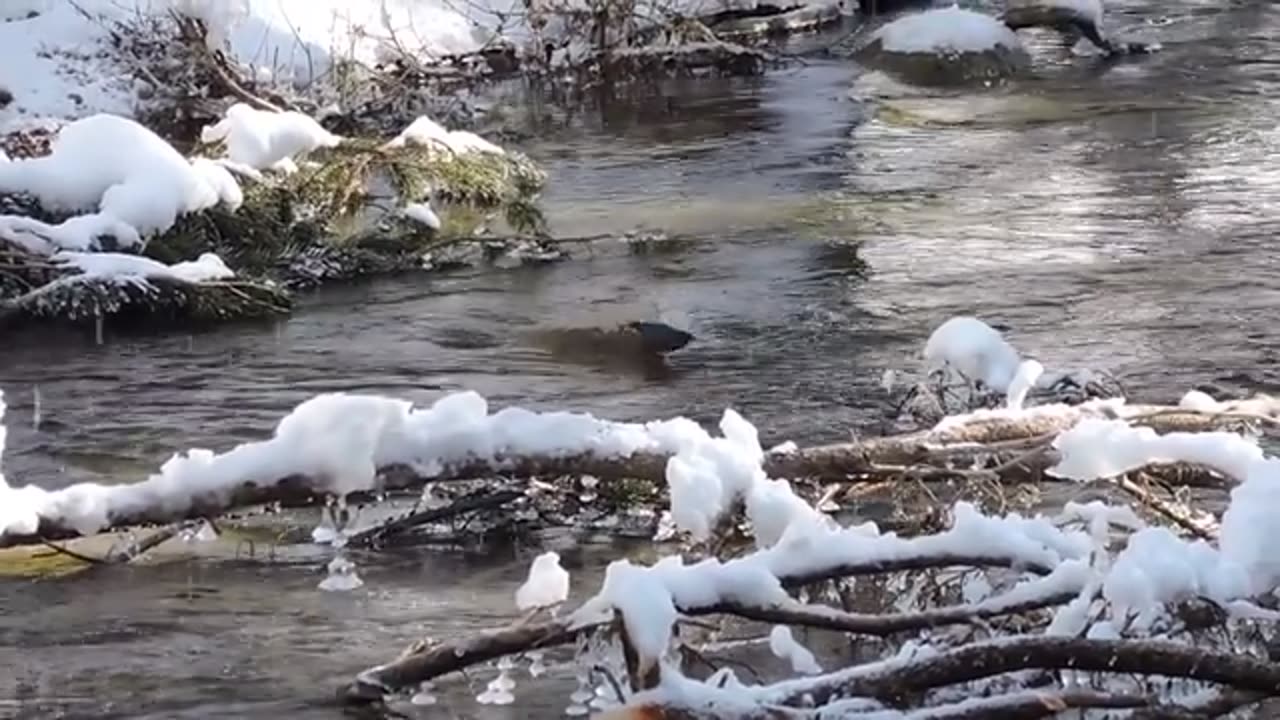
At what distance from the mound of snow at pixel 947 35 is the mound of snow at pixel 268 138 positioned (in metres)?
8.88

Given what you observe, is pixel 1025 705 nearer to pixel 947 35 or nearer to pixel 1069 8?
pixel 947 35

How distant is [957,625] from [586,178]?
367 inches

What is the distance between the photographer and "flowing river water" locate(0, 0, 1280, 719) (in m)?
6.22

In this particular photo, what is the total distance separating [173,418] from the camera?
8.83m

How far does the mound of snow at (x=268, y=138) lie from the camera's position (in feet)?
39.4

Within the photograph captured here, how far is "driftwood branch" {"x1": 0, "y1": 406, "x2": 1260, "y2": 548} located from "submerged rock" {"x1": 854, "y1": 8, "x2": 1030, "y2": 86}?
12865 millimetres

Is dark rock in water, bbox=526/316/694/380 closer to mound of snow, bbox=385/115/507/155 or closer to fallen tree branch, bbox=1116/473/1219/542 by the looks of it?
mound of snow, bbox=385/115/507/155

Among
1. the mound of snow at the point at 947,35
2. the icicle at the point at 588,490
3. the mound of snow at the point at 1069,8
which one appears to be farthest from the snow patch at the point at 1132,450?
the mound of snow at the point at 1069,8

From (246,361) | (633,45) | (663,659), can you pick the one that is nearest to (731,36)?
(633,45)

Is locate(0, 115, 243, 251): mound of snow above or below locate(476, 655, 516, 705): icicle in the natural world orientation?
above

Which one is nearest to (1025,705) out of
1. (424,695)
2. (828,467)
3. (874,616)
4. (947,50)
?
(874,616)

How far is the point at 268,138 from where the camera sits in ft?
39.7

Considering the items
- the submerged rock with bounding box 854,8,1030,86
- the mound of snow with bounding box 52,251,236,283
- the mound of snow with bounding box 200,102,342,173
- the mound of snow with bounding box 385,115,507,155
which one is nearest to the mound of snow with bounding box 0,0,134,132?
the mound of snow with bounding box 200,102,342,173

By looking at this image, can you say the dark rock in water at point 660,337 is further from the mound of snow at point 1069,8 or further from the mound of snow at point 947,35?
the mound of snow at point 1069,8
